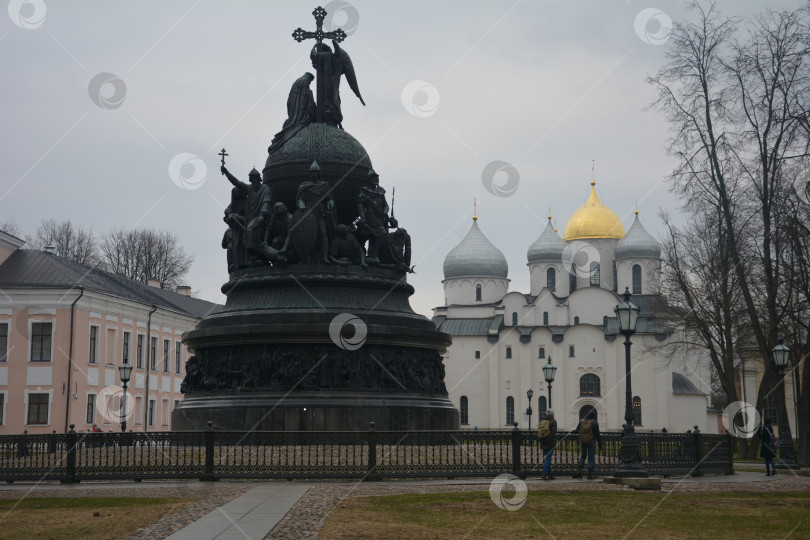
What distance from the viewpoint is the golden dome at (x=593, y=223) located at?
353ft

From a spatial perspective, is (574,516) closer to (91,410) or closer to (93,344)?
(91,410)

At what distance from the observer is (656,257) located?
335 feet

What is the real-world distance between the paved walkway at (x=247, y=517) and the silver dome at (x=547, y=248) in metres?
90.2

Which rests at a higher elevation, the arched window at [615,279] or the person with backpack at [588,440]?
the arched window at [615,279]

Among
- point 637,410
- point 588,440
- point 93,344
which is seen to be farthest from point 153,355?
point 637,410

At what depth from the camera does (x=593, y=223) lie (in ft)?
356

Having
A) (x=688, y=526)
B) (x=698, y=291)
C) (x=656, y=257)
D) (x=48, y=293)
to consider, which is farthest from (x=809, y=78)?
(x=656, y=257)

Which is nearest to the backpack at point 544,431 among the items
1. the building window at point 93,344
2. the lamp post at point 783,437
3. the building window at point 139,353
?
the lamp post at point 783,437

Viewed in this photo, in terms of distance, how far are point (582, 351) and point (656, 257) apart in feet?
46.4

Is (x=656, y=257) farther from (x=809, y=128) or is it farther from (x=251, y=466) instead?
(x=251, y=466)
